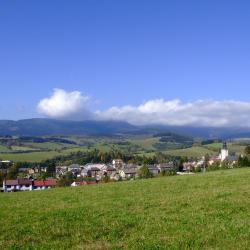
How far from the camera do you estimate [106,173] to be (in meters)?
121

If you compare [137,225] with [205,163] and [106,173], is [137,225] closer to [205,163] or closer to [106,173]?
[205,163]

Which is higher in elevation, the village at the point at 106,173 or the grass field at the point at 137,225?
the grass field at the point at 137,225

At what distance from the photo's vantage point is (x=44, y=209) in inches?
842

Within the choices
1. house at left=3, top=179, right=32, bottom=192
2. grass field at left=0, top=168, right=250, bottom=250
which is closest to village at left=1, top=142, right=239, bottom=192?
house at left=3, top=179, right=32, bottom=192

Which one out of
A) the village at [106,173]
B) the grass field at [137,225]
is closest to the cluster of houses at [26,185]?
the village at [106,173]

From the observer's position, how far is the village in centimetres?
8525

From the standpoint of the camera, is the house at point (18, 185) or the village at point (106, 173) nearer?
the house at point (18, 185)

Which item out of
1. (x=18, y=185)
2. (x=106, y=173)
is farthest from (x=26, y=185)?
(x=106, y=173)

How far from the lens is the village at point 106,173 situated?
85250 mm

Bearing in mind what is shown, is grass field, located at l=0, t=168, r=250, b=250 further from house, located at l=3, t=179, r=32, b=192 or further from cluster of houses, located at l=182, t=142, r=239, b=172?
cluster of houses, located at l=182, t=142, r=239, b=172

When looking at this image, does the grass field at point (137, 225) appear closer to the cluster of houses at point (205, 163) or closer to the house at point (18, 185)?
the house at point (18, 185)

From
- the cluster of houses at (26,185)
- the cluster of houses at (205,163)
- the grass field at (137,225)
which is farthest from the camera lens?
the cluster of houses at (205,163)

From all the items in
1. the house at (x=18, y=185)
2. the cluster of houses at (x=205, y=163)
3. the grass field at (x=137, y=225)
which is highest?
the grass field at (x=137, y=225)

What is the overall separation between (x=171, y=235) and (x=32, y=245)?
3901 millimetres
